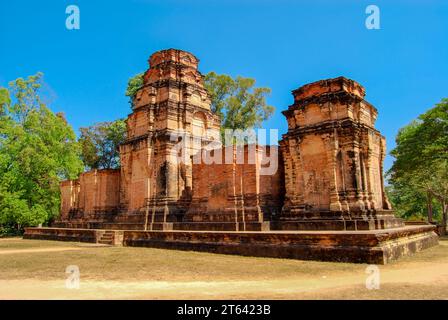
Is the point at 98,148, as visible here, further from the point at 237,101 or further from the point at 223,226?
the point at 223,226

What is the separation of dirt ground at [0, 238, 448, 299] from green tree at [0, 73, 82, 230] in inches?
741

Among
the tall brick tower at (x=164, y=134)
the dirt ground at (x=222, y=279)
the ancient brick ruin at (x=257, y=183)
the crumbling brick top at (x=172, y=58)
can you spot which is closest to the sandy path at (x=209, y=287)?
the dirt ground at (x=222, y=279)

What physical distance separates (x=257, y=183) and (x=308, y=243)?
18.9 ft

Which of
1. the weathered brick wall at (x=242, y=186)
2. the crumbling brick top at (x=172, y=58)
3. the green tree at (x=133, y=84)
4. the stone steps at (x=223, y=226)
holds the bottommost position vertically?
the stone steps at (x=223, y=226)

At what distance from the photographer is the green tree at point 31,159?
27.4m

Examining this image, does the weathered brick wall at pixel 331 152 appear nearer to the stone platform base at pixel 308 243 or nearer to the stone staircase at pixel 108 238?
the stone platform base at pixel 308 243

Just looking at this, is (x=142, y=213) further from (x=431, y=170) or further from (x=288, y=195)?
(x=431, y=170)

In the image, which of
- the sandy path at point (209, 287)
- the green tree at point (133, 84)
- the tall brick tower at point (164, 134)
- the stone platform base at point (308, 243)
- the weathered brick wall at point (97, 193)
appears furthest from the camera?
the green tree at point (133, 84)

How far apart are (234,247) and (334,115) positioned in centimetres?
714

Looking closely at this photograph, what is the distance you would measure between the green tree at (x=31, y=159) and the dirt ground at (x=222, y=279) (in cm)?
1882

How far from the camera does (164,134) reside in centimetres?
2014

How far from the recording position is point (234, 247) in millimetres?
12406

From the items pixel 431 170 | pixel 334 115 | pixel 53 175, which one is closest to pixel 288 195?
pixel 334 115

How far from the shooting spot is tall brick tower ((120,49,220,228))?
19781 millimetres
